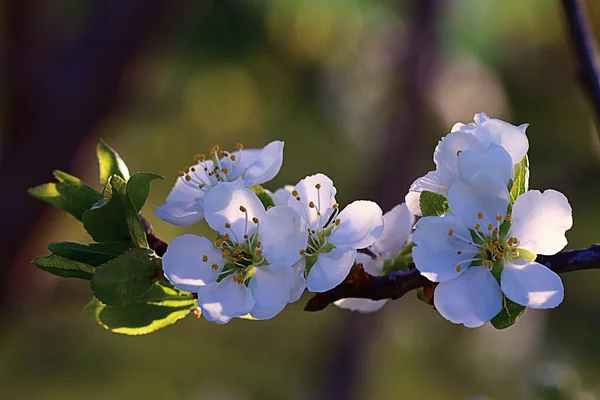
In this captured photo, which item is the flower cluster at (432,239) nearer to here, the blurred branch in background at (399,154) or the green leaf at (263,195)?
the green leaf at (263,195)

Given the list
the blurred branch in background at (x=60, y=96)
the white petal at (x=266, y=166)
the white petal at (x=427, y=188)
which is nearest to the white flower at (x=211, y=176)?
the white petal at (x=266, y=166)

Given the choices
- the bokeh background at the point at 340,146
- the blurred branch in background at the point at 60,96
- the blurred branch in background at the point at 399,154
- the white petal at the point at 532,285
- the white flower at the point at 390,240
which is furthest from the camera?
the bokeh background at the point at 340,146

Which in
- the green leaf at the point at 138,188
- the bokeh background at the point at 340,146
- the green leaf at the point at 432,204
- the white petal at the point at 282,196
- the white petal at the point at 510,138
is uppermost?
Result: the white petal at the point at 510,138

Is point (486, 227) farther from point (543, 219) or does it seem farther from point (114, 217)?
point (114, 217)

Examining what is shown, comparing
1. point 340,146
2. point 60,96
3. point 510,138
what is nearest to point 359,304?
point 510,138

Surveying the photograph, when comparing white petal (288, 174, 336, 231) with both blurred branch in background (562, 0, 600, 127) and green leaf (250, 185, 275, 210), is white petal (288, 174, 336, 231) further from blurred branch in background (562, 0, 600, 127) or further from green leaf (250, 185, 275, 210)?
blurred branch in background (562, 0, 600, 127)

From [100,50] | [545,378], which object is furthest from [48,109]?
[545,378]
